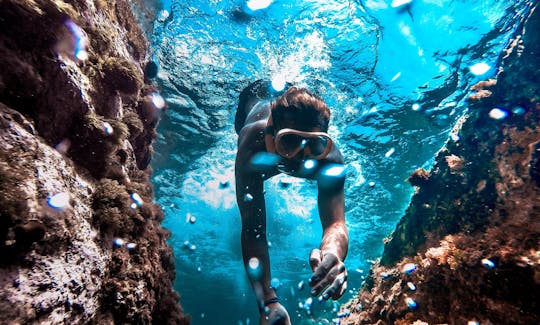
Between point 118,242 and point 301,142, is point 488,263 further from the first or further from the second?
point 118,242

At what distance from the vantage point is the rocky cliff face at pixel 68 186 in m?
1.83

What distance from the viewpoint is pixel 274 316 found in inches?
150

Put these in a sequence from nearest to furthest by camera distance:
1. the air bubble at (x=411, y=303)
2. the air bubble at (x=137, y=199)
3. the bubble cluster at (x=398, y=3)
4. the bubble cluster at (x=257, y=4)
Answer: the air bubble at (x=137, y=199) → the air bubble at (x=411, y=303) → the bubble cluster at (x=398, y=3) → the bubble cluster at (x=257, y=4)

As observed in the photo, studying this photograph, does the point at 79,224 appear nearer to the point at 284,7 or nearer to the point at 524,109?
the point at 284,7

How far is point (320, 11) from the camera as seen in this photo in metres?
7.75

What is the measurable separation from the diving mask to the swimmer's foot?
225cm

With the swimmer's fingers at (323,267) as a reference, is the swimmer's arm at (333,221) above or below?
above

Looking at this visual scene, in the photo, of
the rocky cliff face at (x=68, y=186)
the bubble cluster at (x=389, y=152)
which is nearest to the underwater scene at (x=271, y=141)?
the rocky cliff face at (x=68, y=186)

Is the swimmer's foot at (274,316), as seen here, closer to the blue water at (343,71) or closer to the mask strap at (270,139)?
the mask strap at (270,139)

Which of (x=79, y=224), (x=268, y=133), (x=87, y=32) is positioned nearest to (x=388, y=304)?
(x=268, y=133)

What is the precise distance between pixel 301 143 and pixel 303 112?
1.54ft

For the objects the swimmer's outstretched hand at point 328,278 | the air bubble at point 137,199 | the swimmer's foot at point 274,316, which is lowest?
the swimmer's foot at point 274,316

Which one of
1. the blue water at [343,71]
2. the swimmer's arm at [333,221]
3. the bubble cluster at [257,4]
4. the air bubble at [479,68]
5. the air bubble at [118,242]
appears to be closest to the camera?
the air bubble at [118,242]

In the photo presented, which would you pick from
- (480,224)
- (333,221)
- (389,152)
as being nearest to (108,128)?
(333,221)
